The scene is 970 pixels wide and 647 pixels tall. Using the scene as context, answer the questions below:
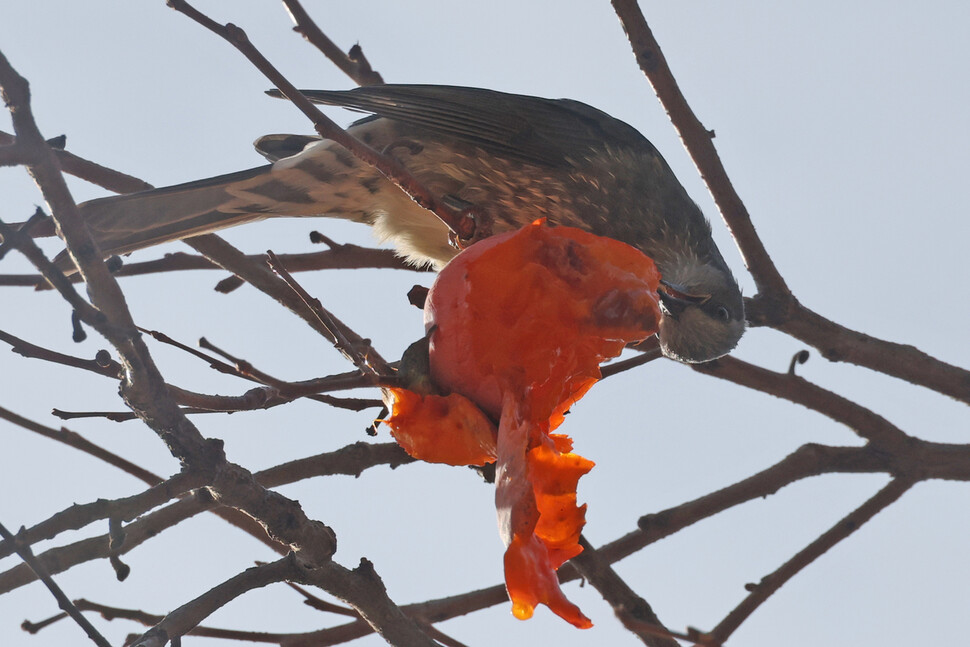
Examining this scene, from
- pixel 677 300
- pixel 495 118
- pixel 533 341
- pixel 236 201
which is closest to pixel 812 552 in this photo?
pixel 677 300

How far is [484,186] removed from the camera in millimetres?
3631

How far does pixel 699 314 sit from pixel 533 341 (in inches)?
77.3

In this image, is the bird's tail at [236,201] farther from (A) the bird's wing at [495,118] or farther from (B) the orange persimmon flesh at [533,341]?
(B) the orange persimmon flesh at [533,341]

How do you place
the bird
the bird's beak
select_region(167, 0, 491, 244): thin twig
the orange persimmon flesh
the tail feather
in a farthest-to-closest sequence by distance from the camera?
the bird < the bird's beak < the tail feather < select_region(167, 0, 491, 244): thin twig < the orange persimmon flesh

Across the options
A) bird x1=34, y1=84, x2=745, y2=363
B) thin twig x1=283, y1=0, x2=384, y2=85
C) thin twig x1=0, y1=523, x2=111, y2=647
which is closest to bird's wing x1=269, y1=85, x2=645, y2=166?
bird x1=34, y1=84, x2=745, y2=363

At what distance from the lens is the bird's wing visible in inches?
140

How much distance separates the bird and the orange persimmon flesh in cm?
165

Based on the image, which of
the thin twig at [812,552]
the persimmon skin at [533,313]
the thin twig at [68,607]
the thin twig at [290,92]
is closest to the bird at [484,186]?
the thin twig at [812,552]

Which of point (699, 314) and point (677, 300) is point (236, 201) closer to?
point (677, 300)

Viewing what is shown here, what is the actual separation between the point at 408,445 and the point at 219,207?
224 centimetres

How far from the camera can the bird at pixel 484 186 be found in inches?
137

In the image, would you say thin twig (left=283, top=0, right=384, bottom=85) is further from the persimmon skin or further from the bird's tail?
the persimmon skin

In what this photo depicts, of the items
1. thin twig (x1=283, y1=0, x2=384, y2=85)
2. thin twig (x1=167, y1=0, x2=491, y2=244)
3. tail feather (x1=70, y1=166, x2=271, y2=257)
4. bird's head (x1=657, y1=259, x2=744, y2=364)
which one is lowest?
thin twig (x1=167, y1=0, x2=491, y2=244)

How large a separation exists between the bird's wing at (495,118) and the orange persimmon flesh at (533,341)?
75.0 inches
